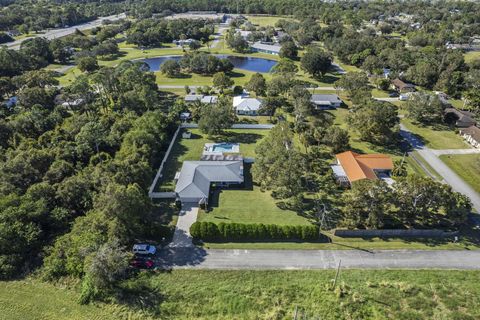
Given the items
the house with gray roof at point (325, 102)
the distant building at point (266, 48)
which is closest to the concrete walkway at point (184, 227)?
the house with gray roof at point (325, 102)

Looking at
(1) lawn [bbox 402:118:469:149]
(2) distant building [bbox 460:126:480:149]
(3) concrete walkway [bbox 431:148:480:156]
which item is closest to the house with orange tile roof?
(3) concrete walkway [bbox 431:148:480:156]

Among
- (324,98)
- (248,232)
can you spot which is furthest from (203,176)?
(324,98)

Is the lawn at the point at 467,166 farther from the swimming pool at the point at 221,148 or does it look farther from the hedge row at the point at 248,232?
the swimming pool at the point at 221,148

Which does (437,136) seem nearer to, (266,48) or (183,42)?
(266,48)

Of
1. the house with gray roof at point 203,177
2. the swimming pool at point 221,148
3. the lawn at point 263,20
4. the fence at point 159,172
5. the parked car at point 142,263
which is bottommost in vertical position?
the parked car at point 142,263

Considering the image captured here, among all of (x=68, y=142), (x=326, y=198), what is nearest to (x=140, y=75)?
(x=68, y=142)

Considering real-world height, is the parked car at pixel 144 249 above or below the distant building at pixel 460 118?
below

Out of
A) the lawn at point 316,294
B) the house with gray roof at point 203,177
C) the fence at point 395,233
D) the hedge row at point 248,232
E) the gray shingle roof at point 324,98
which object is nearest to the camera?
the lawn at point 316,294
